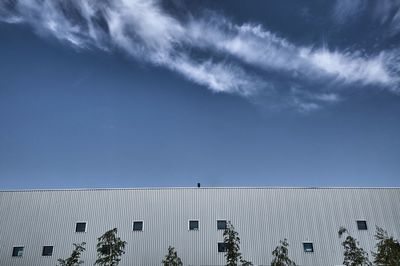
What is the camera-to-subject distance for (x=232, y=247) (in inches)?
1222

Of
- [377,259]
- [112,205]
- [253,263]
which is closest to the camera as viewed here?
[377,259]

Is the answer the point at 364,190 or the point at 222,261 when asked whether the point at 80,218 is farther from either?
the point at 364,190

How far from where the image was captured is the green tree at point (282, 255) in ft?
99.3

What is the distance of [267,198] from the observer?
3488cm

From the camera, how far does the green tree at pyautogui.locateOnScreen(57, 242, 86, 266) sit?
30328mm

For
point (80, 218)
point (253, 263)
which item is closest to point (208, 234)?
point (253, 263)

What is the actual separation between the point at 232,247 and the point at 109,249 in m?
10.3

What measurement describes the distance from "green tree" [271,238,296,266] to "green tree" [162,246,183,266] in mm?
7839

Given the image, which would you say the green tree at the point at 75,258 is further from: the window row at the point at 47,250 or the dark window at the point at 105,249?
the dark window at the point at 105,249

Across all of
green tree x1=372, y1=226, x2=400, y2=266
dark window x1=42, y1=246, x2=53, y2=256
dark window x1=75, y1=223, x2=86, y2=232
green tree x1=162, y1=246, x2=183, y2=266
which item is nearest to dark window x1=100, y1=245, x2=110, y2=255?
dark window x1=75, y1=223, x2=86, y2=232

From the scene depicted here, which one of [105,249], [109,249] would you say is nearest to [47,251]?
[105,249]

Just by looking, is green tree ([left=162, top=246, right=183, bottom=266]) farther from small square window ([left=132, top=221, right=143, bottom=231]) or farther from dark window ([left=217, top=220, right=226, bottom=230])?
dark window ([left=217, top=220, right=226, bottom=230])

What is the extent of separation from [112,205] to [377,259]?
23.3 meters

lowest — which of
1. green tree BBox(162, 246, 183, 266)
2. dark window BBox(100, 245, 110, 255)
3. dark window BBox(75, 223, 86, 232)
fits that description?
green tree BBox(162, 246, 183, 266)
